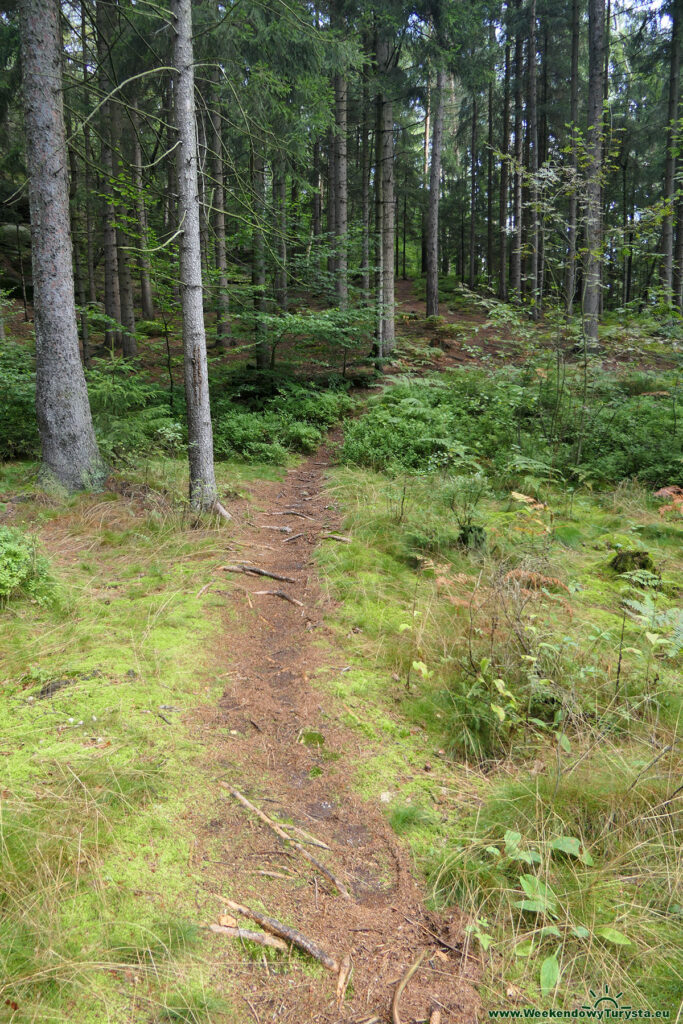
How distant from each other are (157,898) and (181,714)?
1.20 metres

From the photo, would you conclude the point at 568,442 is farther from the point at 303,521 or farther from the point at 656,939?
the point at 656,939

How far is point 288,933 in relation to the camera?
209cm

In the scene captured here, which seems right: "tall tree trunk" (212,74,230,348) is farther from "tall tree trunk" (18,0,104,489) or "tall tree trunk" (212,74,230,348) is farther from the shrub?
the shrub

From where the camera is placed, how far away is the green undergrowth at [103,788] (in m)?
1.79

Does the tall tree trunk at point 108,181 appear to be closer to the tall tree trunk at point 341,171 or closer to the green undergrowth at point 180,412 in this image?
the green undergrowth at point 180,412

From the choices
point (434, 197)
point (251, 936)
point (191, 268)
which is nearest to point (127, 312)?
point (434, 197)

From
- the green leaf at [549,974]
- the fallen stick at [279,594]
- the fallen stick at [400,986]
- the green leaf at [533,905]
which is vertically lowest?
the fallen stick at [400,986]

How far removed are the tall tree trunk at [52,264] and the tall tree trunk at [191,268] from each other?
1656 mm

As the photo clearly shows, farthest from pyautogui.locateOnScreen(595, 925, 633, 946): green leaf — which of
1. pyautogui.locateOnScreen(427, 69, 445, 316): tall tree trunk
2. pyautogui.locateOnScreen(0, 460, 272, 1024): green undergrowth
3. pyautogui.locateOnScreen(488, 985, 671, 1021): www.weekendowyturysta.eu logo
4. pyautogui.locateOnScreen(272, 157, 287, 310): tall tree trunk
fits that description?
pyautogui.locateOnScreen(427, 69, 445, 316): tall tree trunk

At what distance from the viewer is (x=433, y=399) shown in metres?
10.8

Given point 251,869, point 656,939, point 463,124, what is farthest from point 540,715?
point 463,124

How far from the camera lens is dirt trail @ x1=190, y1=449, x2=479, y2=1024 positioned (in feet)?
6.28

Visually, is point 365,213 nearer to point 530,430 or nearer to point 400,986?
point 530,430

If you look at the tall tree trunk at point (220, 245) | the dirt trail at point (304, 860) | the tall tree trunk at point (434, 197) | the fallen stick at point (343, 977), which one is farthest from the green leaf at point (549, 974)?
the tall tree trunk at point (434, 197)
